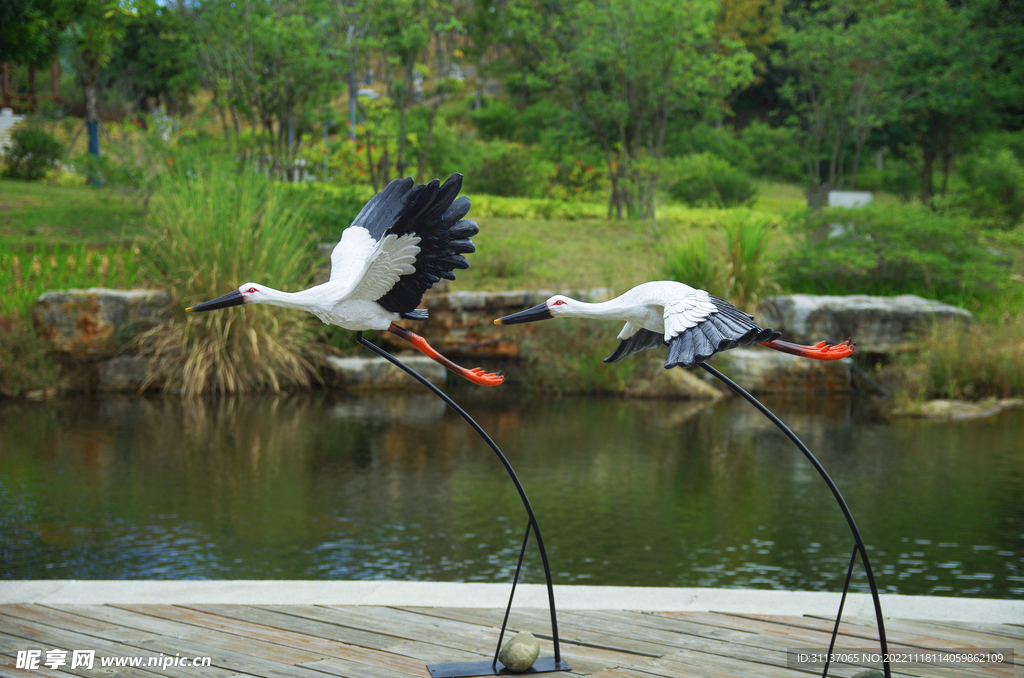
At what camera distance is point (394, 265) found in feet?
9.24

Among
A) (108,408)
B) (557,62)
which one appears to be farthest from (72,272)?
(557,62)

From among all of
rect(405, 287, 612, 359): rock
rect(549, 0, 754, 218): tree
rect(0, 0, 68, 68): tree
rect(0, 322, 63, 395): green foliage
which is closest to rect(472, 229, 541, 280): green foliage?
rect(405, 287, 612, 359): rock

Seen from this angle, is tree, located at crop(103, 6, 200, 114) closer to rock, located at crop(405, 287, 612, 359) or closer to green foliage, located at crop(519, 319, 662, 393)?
rock, located at crop(405, 287, 612, 359)

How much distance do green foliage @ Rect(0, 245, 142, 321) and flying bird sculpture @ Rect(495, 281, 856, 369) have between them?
8.77 metres

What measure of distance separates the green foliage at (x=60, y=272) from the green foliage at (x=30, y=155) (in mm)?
6935

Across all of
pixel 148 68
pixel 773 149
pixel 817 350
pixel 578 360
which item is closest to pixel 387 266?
pixel 817 350

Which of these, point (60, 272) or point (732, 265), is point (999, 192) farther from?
point (60, 272)

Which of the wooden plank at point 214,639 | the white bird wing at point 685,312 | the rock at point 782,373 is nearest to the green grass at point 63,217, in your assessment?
the rock at point 782,373

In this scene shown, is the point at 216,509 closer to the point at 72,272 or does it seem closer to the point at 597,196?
the point at 72,272

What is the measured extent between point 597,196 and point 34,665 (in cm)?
1591

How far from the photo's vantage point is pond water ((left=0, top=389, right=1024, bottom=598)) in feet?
16.0

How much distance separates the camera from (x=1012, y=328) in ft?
33.1

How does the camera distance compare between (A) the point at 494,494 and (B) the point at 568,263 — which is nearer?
(A) the point at 494,494

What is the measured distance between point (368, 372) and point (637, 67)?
7.54 metres
